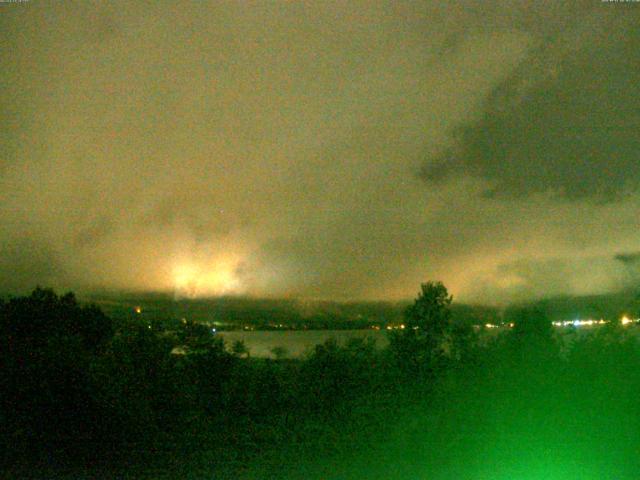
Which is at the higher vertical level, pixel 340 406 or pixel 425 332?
pixel 425 332

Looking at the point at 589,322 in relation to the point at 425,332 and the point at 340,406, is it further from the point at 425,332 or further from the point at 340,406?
the point at 340,406

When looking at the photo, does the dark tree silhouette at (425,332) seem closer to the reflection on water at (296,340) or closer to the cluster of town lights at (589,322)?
the reflection on water at (296,340)

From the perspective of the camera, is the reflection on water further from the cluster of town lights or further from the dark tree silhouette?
the cluster of town lights

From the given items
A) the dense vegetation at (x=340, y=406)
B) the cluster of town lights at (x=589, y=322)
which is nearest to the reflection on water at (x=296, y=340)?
the dense vegetation at (x=340, y=406)

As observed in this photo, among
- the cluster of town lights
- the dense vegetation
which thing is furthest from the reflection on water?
the cluster of town lights

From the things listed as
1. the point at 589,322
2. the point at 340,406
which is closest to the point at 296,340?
the point at 340,406
